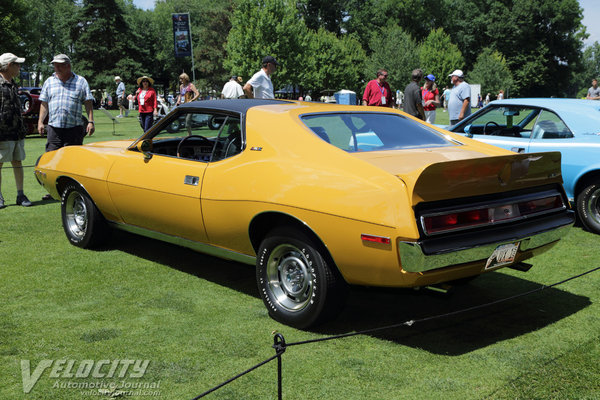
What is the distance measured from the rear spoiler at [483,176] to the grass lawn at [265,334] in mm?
793

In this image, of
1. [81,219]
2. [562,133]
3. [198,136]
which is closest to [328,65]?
[562,133]

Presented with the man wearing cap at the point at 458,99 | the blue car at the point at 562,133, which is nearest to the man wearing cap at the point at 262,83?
the blue car at the point at 562,133

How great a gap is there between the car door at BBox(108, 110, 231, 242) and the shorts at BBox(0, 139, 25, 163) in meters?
3.76

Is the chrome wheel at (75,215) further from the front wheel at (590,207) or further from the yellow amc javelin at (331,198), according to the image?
the front wheel at (590,207)

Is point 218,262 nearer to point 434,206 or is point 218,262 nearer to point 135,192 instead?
point 135,192

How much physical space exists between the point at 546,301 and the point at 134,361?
10.00ft

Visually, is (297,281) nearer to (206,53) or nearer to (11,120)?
(11,120)

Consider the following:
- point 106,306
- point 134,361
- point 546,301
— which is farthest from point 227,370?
point 546,301

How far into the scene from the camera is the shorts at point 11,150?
27.5ft

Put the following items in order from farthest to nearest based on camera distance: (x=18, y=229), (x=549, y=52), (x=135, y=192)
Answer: (x=549, y=52) → (x=18, y=229) → (x=135, y=192)

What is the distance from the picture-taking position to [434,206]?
3496 millimetres

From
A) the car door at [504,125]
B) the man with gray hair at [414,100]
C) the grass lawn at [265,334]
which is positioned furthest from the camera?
the man with gray hair at [414,100]

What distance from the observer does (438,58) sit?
74.9 m

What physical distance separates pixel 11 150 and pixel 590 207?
24.5 feet
